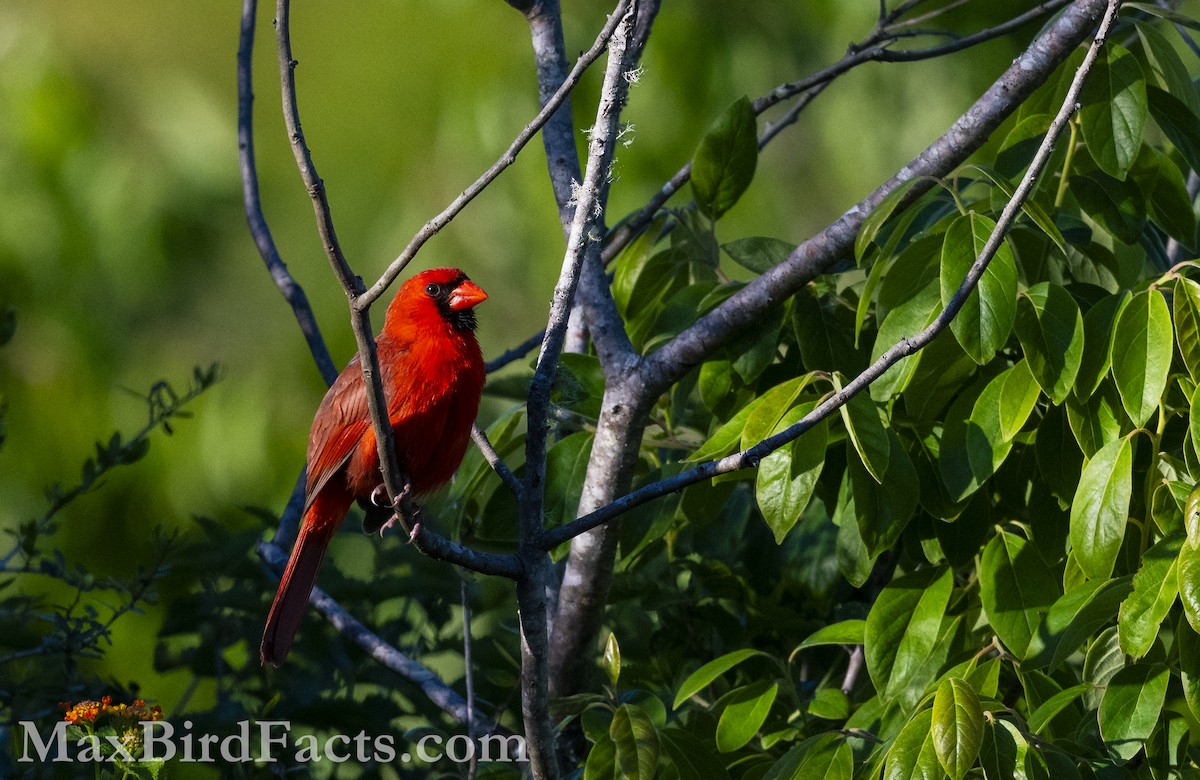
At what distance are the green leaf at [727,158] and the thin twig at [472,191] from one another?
0.99 m

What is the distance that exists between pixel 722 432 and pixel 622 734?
0.54 m

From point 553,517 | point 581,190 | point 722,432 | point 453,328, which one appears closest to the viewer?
point 581,190

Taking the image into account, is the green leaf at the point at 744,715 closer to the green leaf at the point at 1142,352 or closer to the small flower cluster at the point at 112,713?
the green leaf at the point at 1142,352

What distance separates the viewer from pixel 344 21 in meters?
5.39

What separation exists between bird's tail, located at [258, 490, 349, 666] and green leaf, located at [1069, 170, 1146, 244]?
68.0 inches

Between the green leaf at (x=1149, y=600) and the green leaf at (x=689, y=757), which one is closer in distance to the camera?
the green leaf at (x=1149, y=600)

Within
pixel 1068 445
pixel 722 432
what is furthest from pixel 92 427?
pixel 1068 445

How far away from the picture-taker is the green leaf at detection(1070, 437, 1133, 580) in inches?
74.9

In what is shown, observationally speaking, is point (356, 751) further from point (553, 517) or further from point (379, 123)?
point (379, 123)

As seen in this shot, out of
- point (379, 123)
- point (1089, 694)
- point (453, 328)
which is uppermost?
point (379, 123)

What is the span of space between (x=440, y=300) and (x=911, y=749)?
5.36 feet

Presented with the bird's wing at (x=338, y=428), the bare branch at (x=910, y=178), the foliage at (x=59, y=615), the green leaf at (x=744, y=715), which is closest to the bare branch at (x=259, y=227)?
the foliage at (x=59, y=615)

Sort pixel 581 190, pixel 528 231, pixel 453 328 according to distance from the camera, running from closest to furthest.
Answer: pixel 581 190
pixel 453 328
pixel 528 231

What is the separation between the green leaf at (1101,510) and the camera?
6.24ft
